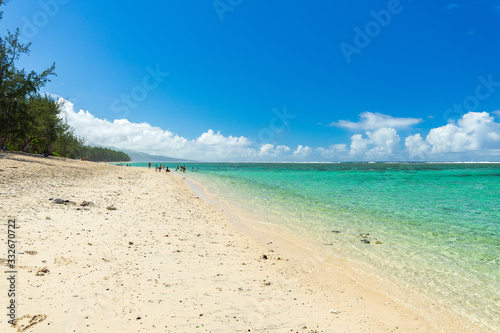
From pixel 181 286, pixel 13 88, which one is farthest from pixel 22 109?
pixel 181 286

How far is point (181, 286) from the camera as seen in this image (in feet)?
18.7

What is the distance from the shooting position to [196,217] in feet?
46.0

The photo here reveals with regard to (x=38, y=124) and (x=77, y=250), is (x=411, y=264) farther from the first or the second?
(x=38, y=124)

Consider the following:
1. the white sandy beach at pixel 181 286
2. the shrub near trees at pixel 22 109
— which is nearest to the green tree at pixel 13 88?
the shrub near trees at pixel 22 109

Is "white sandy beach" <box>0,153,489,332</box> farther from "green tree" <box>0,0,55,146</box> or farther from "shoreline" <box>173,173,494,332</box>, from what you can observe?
"green tree" <box>0,0,55,146</box>

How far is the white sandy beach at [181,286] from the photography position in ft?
14.4

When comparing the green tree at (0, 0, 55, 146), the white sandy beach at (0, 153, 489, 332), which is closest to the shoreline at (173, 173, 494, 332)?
the white sandy beach at (0, 153, 489, 332)

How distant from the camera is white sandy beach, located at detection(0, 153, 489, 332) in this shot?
4.38 meters

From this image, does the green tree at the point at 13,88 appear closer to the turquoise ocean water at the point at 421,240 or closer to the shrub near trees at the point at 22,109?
the shrub near trees at the point at 22,109

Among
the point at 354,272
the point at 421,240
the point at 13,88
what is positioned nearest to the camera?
the point at 354,272

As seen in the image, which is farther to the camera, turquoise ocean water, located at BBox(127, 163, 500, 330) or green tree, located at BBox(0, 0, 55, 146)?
green tree, located at BBox(0, 0, 55, 146)

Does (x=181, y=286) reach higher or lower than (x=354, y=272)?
higher

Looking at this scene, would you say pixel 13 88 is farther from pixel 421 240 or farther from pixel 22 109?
pixel 421 240

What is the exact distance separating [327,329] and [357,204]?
18071 millimetres
